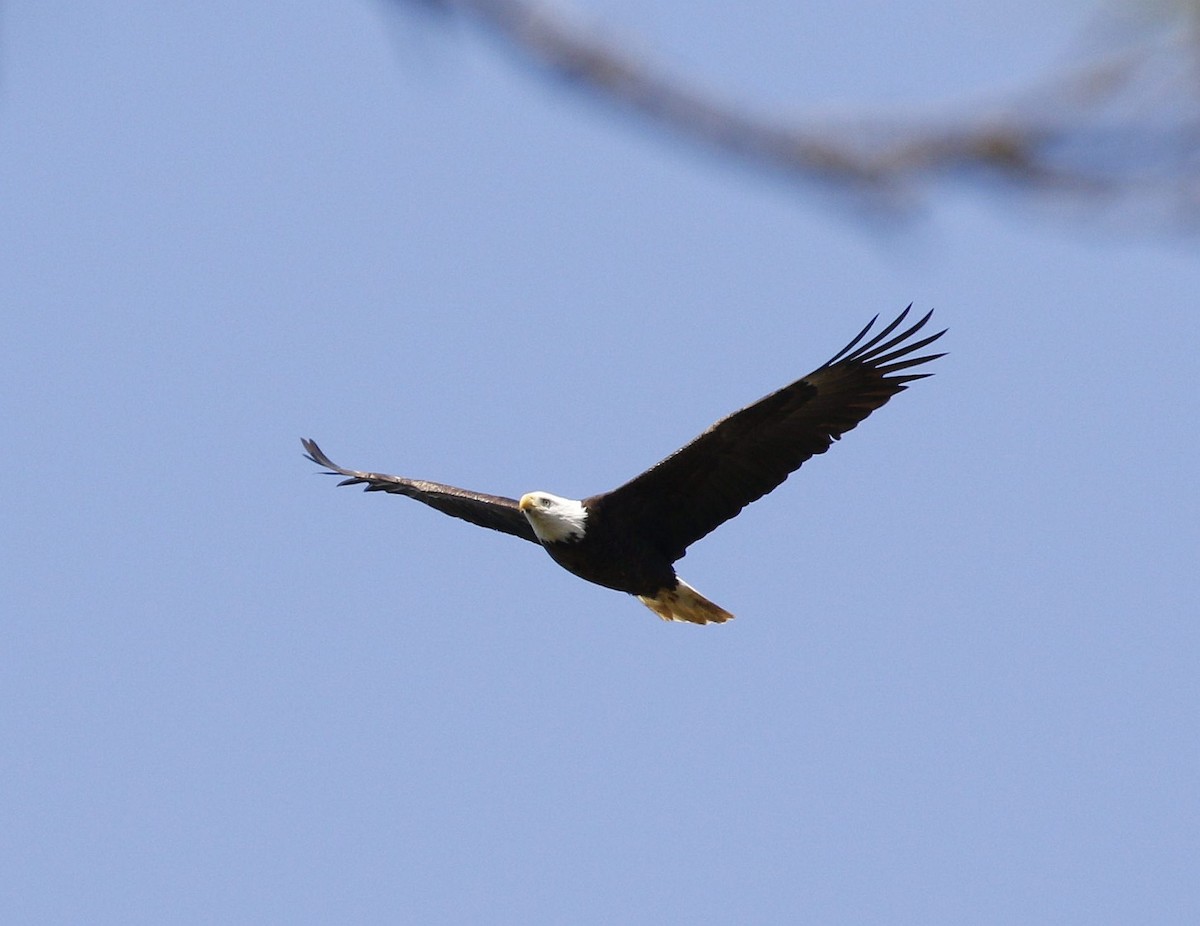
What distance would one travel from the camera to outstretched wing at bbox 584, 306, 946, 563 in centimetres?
757

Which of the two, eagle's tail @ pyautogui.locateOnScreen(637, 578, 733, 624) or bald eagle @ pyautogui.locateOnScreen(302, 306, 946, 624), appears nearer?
bald eagle @ pyautogui.locateOnScreen(302, 306, 946, 624)

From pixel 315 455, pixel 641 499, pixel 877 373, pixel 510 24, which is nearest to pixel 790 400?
pixel 877 373

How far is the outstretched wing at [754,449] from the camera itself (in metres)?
7.57

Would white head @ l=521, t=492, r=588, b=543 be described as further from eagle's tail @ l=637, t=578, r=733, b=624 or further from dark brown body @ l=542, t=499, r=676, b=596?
eagle's tail @ l=637, t=578, r=733, b=624

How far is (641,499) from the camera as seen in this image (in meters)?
7.99

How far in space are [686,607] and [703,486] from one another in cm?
100

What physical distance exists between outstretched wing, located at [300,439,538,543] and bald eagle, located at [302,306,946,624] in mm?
88

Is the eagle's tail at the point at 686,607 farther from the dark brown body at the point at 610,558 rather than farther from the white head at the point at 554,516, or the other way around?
the white head at the point at 554,516

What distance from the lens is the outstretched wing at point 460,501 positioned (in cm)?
879

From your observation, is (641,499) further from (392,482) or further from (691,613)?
(392,482)

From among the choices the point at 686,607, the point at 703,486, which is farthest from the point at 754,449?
the point at 686,607

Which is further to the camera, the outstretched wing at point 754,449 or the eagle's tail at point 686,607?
the eagle's tail at point 686,607

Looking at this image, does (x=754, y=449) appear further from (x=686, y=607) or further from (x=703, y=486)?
(x=686, y=607)

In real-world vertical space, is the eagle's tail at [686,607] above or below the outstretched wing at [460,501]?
below
